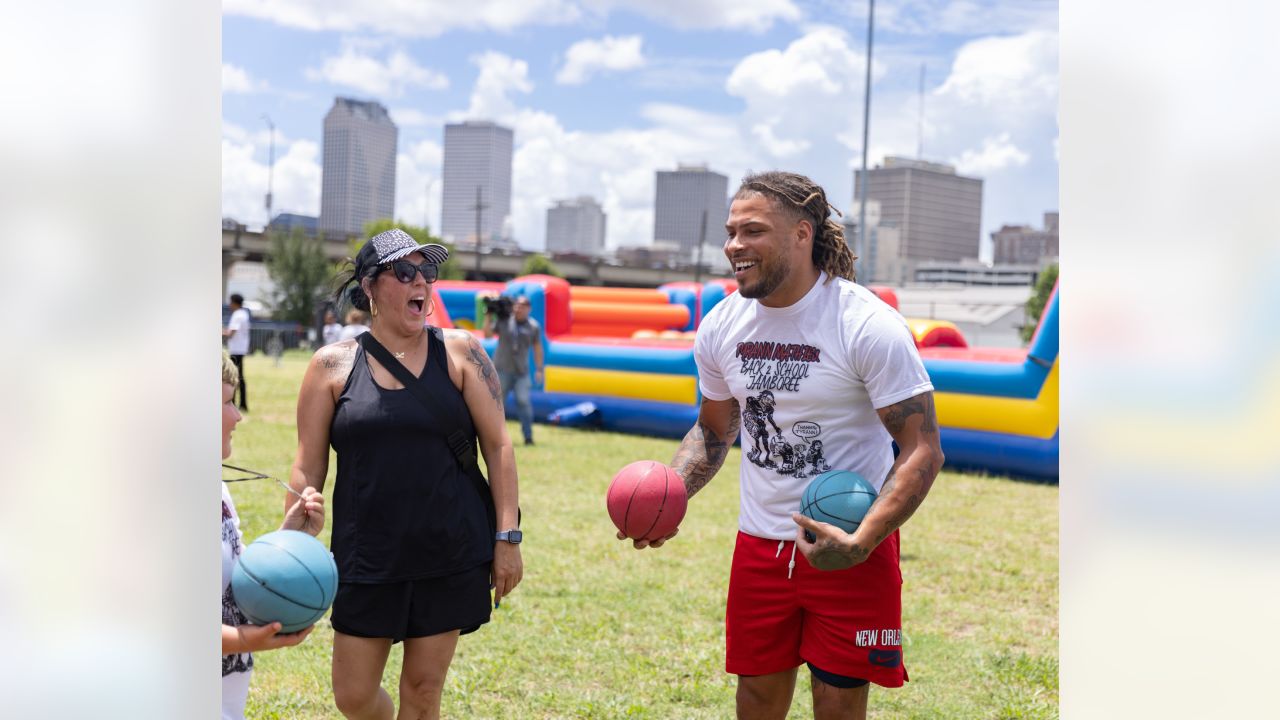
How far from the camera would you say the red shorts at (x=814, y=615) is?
3336mm

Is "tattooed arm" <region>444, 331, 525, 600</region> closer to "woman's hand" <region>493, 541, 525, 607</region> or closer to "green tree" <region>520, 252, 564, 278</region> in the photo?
"woman's hand" <region>493, 541, 525, 607</region>

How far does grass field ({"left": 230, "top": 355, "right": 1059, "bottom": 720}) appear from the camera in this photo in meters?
5.00

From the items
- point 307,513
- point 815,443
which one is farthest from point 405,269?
point 815,443

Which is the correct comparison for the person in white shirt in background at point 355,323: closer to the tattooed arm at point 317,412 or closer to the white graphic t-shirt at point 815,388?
the tattooed arm at point 317,412

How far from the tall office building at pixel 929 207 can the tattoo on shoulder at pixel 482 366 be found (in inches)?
6321

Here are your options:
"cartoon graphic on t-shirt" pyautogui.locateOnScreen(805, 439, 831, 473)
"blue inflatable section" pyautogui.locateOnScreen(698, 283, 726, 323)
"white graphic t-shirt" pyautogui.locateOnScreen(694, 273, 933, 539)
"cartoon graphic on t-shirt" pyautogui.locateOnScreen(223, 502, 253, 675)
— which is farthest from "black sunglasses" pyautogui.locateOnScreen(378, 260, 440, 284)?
"blue inflatable section" pyautogui.locateOnScreen(698, 283, 726, 323)

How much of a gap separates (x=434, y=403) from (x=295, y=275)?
54897 mm

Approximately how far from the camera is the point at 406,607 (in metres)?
3.48

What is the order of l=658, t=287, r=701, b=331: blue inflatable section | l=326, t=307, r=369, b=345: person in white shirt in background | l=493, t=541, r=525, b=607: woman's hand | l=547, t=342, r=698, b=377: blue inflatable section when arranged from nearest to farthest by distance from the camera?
l=493, t=541, r=525, b=607: woman's hand < l=326, t=307, r=369, b=345: person in white shirt in background < l=547, t=342, r=698, b=377: blue inflatable section < l=658, t=287, r=701, b=331: blue inflatable section

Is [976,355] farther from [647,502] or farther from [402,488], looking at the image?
[402,488]

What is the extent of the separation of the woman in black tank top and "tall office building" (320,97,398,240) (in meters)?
159
